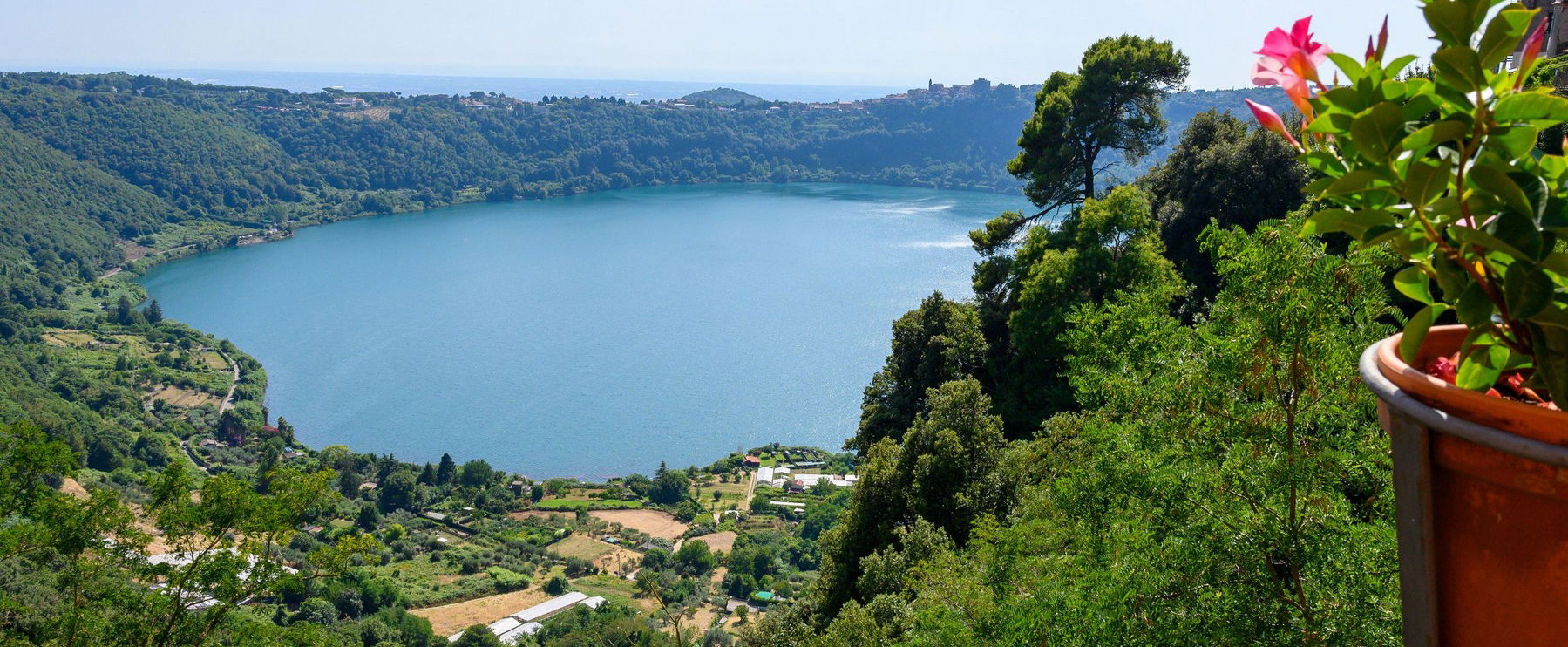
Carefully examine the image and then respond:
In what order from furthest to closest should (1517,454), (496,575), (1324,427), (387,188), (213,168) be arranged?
(387,188) → (213,168) → (496,575) → (1324,427) → (1517,454)

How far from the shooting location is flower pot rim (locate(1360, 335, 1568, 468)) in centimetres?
75

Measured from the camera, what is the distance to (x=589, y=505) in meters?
30.9

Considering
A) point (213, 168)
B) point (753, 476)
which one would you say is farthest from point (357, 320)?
point (213, 168)

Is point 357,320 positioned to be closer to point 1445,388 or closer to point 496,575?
point 496,575

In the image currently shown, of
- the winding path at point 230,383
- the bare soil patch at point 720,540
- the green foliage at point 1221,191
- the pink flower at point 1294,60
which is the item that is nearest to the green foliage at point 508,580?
the bare soil patch at point 720,540

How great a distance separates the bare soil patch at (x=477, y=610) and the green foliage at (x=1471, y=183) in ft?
78.4

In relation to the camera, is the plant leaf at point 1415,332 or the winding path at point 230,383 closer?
the plant leaf at point 1415,332

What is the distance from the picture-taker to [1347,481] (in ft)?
8.91

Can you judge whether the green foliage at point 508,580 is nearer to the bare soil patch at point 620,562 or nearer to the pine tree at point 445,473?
the bare soil patch at point 620,562

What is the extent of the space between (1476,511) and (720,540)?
1132 inches

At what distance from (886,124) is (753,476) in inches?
2466

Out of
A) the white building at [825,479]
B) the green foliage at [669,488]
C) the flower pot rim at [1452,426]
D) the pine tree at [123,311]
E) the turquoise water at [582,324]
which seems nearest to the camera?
the flower pot rim at [1452,426]

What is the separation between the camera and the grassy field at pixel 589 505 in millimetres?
30688

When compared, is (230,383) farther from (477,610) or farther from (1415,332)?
(1415,332)
